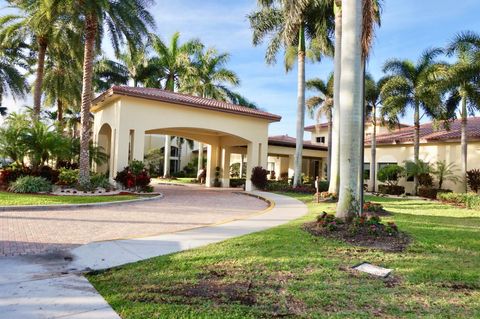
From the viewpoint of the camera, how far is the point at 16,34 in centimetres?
2298

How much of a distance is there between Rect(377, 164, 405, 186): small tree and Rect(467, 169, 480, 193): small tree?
440 centimetres

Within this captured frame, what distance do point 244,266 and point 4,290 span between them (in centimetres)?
333

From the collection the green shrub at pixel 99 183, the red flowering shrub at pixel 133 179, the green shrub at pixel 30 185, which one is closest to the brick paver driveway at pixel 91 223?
the red flowering shrub at pixel 133 179

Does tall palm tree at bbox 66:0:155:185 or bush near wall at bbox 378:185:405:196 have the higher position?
tall palm tree at bbox 66:0:155:185

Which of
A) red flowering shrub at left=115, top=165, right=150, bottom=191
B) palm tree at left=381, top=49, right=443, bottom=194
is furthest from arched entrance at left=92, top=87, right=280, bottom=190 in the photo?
palm tree at left=381, top=49, right=443, bottom=194

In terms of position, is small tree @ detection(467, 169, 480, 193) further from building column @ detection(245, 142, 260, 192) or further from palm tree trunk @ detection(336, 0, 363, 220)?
palm tree trunk @ detection(336, 0, 363, 220)

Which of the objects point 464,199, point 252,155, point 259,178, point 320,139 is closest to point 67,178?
point 259,178

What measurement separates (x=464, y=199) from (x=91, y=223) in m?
16.8

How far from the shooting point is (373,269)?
580 cm

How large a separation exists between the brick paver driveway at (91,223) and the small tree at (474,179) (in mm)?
16512

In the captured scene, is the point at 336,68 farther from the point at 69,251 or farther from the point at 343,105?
the point at 69,251

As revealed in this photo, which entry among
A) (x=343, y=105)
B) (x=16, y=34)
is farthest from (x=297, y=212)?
(x=16, y=34)

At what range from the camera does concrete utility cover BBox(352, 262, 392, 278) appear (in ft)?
18.3

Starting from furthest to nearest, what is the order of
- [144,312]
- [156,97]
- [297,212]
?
[156,97], [297,212], [144,312]
